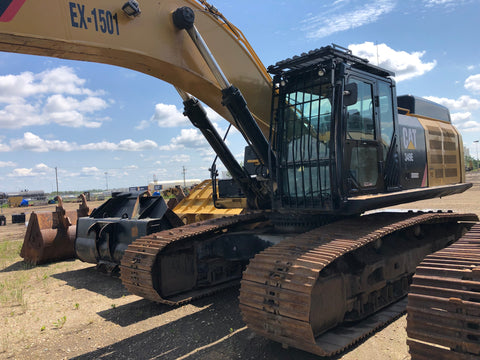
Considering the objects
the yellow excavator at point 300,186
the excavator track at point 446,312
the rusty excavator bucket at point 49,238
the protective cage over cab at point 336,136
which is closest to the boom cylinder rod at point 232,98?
the yellow excavator at point 300,186

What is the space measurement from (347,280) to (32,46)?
3.93 m

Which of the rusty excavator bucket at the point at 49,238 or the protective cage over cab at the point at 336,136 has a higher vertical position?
the protective cage over cab at the point at 336,136

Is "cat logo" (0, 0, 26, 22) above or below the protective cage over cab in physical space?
above

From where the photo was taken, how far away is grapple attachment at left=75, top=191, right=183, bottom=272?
6402mm

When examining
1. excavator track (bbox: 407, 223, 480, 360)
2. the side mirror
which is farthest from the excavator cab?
excavator track (bbox: 407, 223, 480, 360)

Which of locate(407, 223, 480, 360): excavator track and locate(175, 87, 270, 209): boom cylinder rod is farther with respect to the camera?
locate(175, 87, 270, 209): boom cylinder rod

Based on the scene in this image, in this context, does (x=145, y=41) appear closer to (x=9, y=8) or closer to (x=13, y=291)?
(x=9, y=8)

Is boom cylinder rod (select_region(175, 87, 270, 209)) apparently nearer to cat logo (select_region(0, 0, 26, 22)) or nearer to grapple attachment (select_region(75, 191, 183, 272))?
grapple attachment (select_region(75, 191, 183, 272))

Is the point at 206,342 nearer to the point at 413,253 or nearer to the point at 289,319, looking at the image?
the point at 289,319

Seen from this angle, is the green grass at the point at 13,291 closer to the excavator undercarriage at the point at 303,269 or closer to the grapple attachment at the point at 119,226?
the grapple attachment at the point at 119,226

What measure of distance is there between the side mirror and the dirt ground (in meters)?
2.56

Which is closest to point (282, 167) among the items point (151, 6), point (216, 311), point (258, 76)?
point (258, 76)

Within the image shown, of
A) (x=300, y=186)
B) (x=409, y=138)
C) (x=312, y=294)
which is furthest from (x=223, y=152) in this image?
(x=312, y=294)

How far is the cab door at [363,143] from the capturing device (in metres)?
4.48
